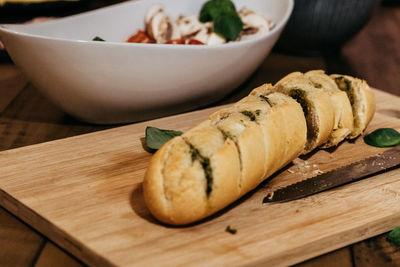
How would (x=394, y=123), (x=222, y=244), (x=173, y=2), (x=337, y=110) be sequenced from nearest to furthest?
(x=222, y=244) → (x=337, y=110) → (x=394, y=123) → (x=173, y=2)

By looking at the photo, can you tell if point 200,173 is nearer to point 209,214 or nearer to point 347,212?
point 209,214

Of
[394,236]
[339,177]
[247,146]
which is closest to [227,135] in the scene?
[247,146]

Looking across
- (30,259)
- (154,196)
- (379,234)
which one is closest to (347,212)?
(379,234)

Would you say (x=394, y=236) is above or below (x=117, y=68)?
below

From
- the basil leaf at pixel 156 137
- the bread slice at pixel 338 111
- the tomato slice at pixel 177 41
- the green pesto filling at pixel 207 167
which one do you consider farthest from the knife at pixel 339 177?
the tomato slice at pixel 177 41

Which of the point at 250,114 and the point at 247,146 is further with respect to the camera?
the point at 250,114

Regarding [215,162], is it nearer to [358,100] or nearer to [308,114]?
[308,114]

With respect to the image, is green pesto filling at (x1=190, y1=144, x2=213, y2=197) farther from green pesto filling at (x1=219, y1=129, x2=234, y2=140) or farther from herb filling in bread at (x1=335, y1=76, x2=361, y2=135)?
herb filling in bread at (x1=335, y1=76, x2=361, y2=135)
